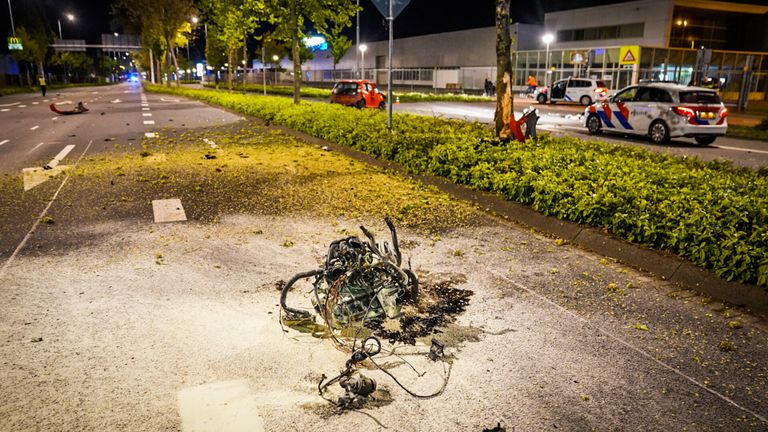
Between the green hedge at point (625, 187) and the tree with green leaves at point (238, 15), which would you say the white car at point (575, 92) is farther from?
the green hedge at point (625, 187)

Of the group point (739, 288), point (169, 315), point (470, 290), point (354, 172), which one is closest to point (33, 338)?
point (169, 315)

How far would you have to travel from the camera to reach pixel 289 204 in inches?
341

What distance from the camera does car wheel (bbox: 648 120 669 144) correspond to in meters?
15.9

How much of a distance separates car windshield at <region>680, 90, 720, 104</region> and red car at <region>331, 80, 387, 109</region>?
15341 mm

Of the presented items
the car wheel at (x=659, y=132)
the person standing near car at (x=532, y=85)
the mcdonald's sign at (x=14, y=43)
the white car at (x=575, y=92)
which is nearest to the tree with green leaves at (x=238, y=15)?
the car wheel at (x=659, y=132)

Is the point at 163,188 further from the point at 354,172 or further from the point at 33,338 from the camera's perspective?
the point at 33,338

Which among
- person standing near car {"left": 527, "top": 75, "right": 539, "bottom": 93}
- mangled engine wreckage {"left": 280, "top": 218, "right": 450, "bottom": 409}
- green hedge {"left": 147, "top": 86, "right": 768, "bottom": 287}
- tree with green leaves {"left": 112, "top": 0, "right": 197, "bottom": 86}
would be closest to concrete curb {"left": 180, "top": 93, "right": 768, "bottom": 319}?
green hedge {"left": 147, "top": 86, "right": 768, "bottom": 287}

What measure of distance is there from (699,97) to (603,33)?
123 feet

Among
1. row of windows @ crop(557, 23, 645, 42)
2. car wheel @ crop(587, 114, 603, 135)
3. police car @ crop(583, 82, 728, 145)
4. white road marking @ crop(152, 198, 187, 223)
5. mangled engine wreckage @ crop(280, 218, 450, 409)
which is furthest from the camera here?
row of windows @ crop(557, 23, 645, 42)

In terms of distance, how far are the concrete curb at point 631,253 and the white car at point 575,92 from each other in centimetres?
2840

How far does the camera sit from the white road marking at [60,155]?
12422mm

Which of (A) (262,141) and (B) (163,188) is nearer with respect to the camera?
(B) (163,188)

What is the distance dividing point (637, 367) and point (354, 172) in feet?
26.4

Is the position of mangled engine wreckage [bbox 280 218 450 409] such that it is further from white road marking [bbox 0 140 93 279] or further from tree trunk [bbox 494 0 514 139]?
tree trunk [bbox 494 0 514 139]
